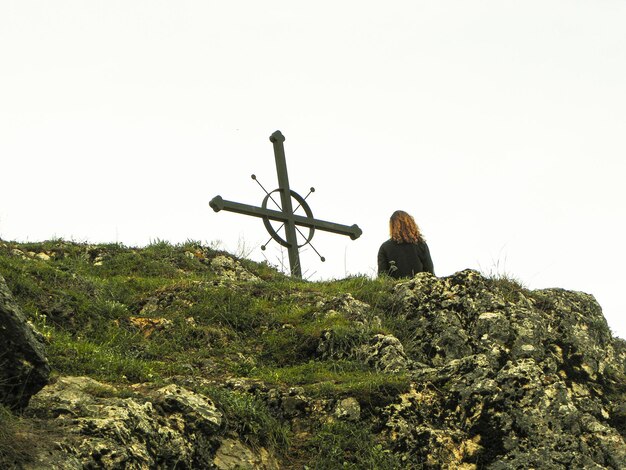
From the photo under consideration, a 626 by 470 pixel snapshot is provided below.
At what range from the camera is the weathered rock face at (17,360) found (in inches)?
286

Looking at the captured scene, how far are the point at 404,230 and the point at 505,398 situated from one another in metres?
5.31

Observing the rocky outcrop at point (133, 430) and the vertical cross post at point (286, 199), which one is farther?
the vertical cross post at point (286, 199)

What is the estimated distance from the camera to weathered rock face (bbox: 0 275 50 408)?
7270 mm

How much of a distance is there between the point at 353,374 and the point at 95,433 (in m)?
3.14

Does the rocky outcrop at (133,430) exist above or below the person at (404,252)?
below

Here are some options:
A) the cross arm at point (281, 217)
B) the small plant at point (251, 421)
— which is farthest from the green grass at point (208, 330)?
the cross arm at point (281, 217)

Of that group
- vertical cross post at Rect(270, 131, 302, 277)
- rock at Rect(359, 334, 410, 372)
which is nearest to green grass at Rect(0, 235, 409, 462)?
rock at Rect(359, 334, 410, 372)

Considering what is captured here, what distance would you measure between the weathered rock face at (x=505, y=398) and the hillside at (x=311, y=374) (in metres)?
0.01

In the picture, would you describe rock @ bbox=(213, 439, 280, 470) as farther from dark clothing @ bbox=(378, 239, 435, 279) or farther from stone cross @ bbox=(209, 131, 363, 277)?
stone cross @ bbox=(209, 131, 363, 277)

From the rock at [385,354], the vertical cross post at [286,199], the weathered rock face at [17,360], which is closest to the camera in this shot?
the weathered rock face at [17,360]

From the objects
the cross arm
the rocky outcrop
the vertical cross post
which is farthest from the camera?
the vertical cross post

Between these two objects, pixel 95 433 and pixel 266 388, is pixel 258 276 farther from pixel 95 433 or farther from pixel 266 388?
pixel 95 433

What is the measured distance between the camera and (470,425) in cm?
890

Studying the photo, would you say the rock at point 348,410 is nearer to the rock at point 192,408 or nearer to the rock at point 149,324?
the rock at point 192,408
